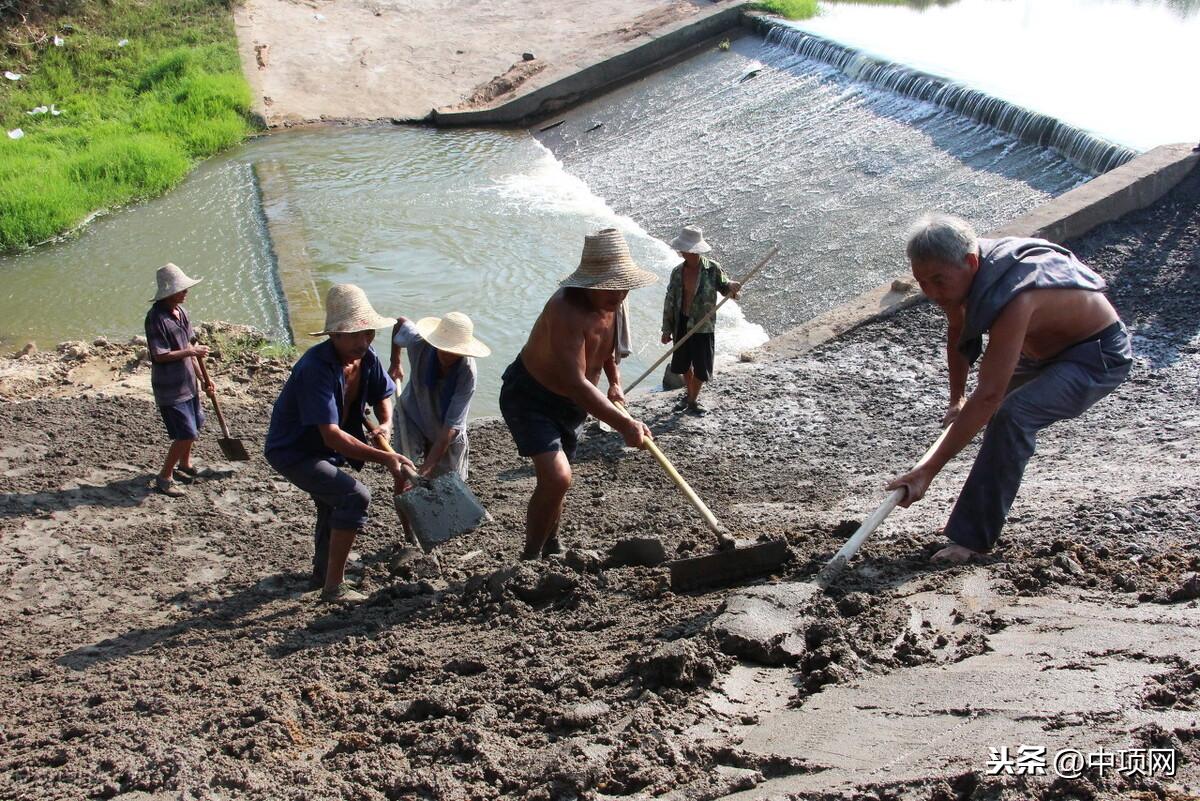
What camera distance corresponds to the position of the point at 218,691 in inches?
160

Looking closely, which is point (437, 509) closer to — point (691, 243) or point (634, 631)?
point (634, 631)

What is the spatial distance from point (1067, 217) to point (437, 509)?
5.62m

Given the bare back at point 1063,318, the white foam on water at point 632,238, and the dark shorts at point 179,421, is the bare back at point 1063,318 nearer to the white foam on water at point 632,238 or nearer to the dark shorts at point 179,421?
the white foam on water at point 632,238

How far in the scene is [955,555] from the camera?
14.4 ft

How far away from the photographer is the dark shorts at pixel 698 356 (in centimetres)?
767

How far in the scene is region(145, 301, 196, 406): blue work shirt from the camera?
6.58m

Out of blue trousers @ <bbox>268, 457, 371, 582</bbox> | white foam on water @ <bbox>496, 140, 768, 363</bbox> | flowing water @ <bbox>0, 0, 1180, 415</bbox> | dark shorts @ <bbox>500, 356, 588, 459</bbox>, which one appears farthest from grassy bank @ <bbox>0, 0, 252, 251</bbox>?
dark shorts @ <bbox>500, 356, 588, 459</bbox>

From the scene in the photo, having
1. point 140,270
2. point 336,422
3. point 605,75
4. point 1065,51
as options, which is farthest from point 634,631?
point 605,75

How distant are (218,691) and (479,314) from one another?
7.00 metres

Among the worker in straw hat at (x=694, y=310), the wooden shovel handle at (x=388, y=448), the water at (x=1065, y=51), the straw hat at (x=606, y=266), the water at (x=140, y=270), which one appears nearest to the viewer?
the straw hat at (x=606, y=266)

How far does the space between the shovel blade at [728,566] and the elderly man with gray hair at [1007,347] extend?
0.60 meters

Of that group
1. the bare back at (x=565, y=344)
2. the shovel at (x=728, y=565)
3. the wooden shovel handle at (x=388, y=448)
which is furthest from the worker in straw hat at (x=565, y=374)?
the shovel at (x=728, y=565)

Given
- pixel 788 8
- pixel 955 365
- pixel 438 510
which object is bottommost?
pixel 438 510

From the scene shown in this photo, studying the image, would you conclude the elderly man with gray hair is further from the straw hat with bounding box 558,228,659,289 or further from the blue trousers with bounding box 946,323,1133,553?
the straw hat with bounding box 558,228,659,289
